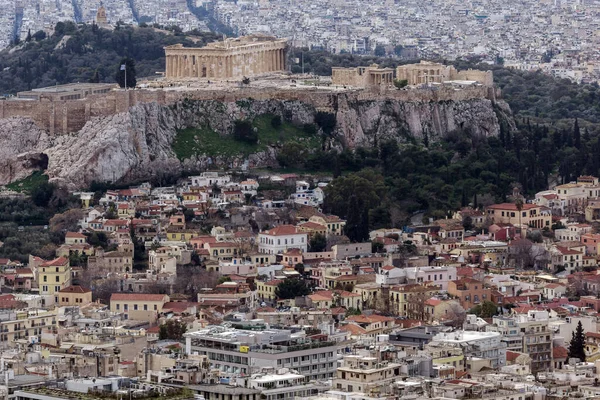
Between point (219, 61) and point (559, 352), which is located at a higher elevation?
point (219, 61)

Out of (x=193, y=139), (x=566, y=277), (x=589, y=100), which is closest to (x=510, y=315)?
(x=566, y=277)

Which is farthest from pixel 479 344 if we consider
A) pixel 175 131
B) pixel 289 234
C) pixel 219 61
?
pixel 219 61

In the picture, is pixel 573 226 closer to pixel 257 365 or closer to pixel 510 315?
pixel 510 315

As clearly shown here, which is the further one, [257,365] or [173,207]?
[173,207]

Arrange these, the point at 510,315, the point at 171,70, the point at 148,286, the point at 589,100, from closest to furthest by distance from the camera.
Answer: the point at 510,315 < the point at 148,286 < the point at 171,70 < the point at 589,100

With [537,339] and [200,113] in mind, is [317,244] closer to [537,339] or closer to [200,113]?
[200,113]

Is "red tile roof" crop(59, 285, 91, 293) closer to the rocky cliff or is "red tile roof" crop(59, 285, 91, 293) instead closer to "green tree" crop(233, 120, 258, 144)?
the rocky cliff
